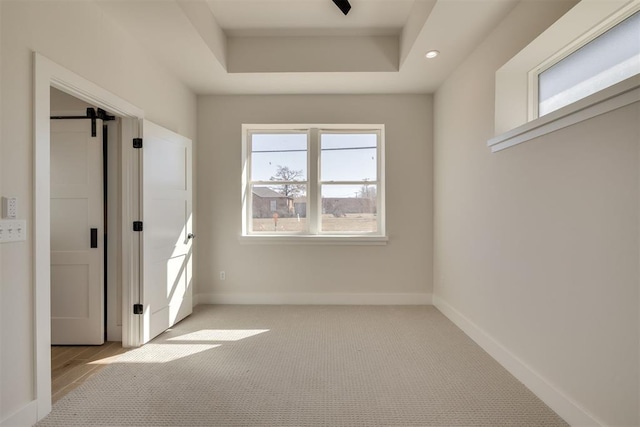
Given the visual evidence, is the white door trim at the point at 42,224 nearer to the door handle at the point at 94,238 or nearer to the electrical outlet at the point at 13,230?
the electrical outlet at the point at 13,230

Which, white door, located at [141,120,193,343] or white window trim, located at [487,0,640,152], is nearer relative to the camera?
white window trim, located at [487,0,640,152]

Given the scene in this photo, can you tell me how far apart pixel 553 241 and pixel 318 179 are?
8.72ft

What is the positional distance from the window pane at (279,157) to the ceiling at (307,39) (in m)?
0.65

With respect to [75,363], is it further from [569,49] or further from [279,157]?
[569,49]

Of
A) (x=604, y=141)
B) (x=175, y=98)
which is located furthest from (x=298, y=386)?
(x=175, y=98)

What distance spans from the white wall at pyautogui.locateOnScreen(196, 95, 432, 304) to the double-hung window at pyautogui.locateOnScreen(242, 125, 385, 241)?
0.19 m

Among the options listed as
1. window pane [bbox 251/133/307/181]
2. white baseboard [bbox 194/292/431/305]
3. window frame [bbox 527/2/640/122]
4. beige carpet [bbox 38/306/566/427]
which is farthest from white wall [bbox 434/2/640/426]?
window pane [bbox 251/133/307/181]

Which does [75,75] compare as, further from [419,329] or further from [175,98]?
[419,329]

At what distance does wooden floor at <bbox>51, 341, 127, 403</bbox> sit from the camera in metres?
2.12

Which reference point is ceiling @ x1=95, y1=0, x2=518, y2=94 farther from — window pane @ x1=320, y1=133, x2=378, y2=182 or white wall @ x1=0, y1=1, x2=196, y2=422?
window pane @ x1=320, y1=133, x2=378, y2=182

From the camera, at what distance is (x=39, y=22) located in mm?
1762

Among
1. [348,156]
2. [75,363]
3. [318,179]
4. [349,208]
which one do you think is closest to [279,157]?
[318,179]

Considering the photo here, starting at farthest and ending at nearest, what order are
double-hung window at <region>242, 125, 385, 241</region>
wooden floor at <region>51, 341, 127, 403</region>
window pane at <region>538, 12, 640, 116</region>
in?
double-hung window at <region>242, 125, 385, 241</region>
wooden floor at <region>51, 341, 127, 403</region>
window pane at <region>538, 12, 640, 116</region>

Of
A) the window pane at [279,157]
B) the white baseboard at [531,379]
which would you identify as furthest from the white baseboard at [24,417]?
the white baseboard at [531,379]
